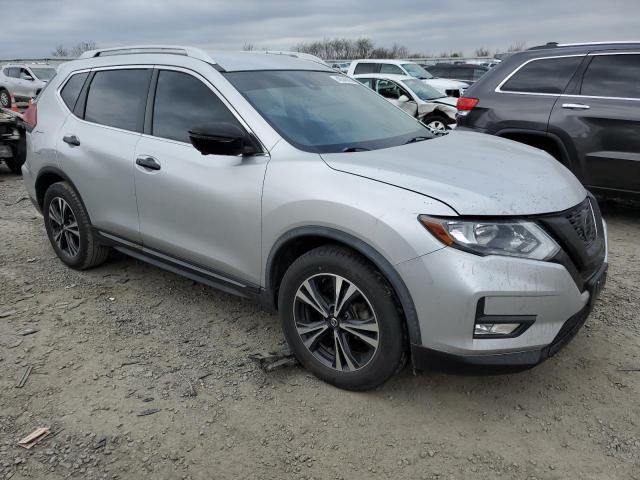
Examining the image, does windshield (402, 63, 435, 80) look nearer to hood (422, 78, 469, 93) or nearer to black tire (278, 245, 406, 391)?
hood (422, 78, 469, 93)

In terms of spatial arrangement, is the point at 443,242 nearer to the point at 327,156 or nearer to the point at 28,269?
the point at 327,156

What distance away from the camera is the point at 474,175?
2744 mm

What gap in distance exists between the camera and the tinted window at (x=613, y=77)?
544 cm

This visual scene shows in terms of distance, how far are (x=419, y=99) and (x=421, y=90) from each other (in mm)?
675

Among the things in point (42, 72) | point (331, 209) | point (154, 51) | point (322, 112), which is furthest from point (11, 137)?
point (42, 72)

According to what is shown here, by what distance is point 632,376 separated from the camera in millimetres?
3062

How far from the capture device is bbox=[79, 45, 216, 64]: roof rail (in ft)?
11.7

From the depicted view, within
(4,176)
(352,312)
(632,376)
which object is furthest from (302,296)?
(4,176)

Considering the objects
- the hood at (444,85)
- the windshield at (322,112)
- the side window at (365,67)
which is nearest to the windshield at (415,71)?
the hood at (444,85)

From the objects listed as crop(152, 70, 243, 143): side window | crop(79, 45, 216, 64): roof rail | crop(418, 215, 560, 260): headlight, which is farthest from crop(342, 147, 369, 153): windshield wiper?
crop(79, 45, 216, 64): roof rail

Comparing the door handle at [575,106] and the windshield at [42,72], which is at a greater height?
the door handle at [575,106]

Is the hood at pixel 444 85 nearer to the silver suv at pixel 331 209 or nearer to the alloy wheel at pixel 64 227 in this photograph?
the silver suv at pixel 331 209

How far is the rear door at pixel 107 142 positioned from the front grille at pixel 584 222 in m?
2.71

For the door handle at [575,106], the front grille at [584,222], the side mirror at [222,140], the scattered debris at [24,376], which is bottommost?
the scattered debris at [24,376]
